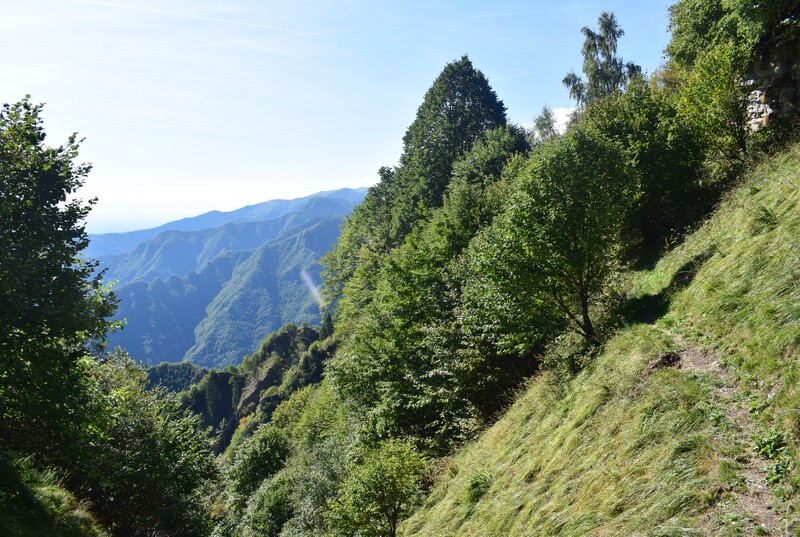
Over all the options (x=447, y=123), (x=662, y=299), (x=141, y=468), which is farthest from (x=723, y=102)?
(x=447, y=123)

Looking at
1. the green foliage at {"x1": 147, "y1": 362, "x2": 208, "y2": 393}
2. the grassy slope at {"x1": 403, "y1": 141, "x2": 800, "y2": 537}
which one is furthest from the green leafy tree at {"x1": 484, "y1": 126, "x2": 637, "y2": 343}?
the green foliage at {"x1": 147, "y1": 362, "x2": 208, "y2": 393}

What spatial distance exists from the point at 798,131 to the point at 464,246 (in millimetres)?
16935

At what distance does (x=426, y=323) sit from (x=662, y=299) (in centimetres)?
1216

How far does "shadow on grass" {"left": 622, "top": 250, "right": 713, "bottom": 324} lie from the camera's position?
40.4ft

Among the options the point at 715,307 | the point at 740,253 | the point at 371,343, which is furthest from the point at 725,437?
the point at 371,343

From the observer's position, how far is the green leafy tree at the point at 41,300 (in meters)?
9.98

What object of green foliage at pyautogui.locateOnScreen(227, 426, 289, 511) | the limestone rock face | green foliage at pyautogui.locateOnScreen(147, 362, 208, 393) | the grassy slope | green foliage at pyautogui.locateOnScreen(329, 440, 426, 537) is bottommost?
green foliage at pyautogui.locateOnScreen(147, 362, 208, 393)

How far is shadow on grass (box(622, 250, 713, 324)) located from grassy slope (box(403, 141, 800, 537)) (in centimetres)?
6

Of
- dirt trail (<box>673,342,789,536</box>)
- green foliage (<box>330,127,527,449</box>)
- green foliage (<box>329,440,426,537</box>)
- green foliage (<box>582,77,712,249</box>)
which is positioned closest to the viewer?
dirt trail (<box>673,342,789,536</box>)

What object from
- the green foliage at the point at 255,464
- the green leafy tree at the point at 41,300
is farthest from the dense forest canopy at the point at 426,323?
the green foliage at the point at 255,464

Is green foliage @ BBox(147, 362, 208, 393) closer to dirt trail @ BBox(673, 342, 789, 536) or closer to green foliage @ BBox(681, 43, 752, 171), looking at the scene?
green foliage @ BBox(681, 43, 752, 171)

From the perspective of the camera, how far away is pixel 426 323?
22.9 m

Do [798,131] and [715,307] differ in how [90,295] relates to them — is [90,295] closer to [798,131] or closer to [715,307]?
[715,307]

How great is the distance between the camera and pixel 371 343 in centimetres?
2547
